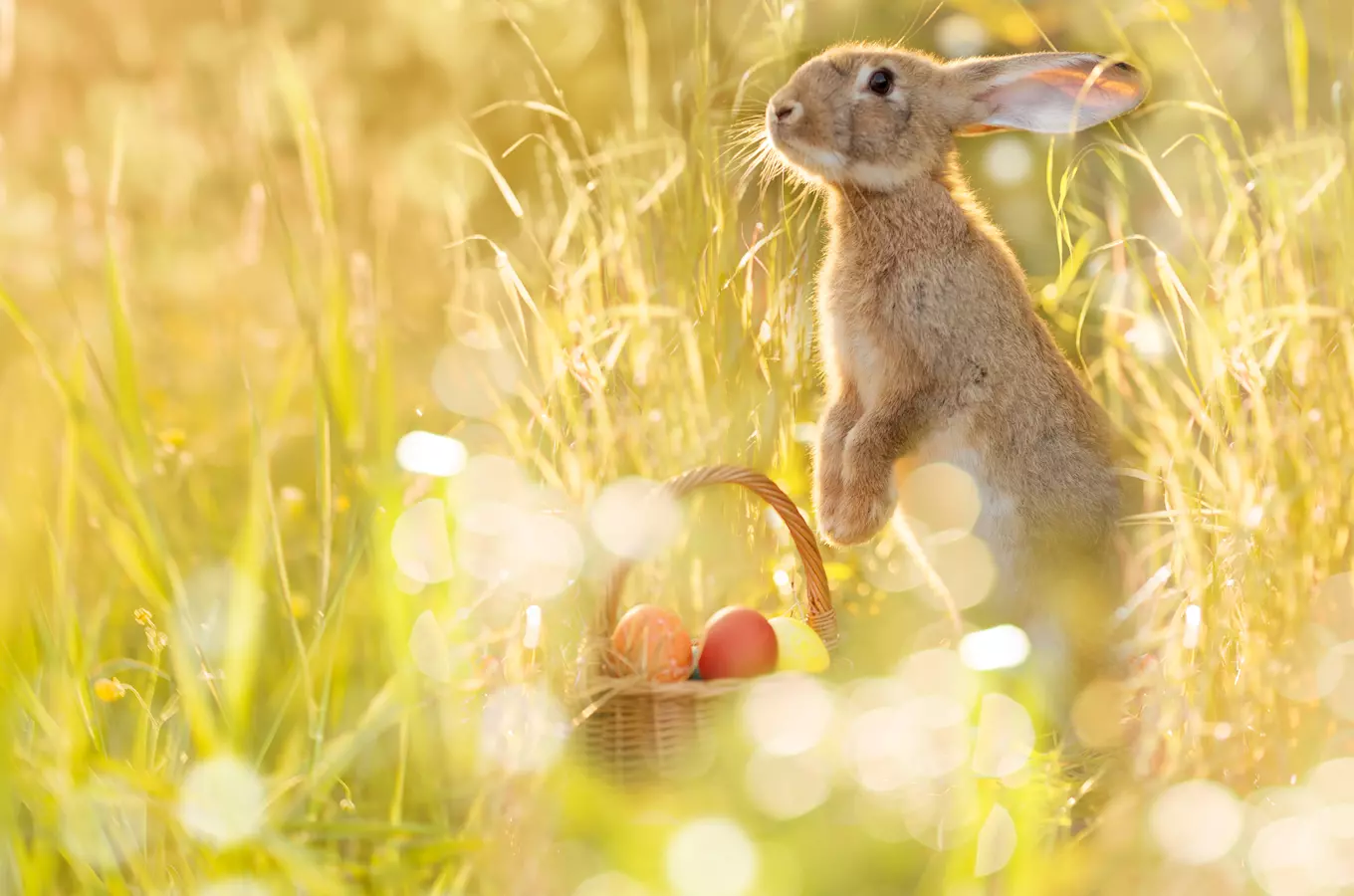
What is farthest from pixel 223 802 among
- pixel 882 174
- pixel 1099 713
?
pixel 882 174

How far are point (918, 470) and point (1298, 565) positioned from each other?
859mm

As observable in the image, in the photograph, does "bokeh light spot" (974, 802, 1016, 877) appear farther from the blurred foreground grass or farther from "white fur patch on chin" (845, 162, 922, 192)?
"white fur patch on chin" (845, 162, 922, 192)

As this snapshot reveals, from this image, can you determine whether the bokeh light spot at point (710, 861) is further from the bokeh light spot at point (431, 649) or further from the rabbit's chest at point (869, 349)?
the rabbit's chest at point (869, 349)

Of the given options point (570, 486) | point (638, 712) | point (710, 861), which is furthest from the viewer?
point (570, 486)

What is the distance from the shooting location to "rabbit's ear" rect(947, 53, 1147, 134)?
121 inches

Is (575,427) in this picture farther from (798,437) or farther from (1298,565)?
(1298,565)

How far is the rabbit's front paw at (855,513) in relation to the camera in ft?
10.3

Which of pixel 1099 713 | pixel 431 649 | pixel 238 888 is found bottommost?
pixel 1099 713

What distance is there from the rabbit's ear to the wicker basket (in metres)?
1.21

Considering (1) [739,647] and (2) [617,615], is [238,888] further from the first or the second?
(1) [739,647]

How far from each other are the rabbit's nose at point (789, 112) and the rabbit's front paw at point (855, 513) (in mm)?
888

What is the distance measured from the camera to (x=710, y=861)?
1.64m

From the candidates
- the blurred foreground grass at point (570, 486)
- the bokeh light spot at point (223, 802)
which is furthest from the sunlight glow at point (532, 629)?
the bokeh light spot at point (223, 802)

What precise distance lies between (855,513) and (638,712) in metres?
0.74
